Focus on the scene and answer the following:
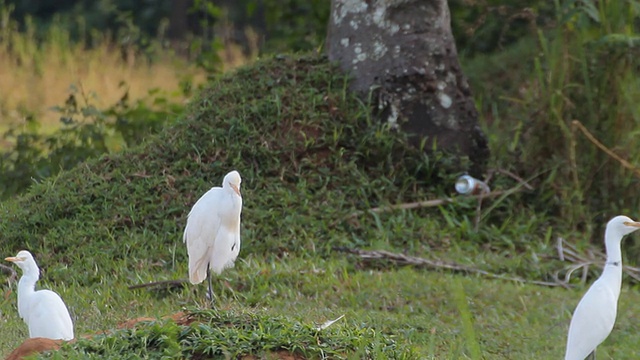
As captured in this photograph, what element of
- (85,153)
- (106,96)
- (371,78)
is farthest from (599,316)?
(106,96)

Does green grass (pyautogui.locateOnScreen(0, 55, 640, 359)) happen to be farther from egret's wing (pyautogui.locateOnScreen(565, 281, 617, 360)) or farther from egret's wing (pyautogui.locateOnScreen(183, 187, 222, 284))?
egret's wing (pyautogui.locateOnScreen(565, 281, 617, 360))

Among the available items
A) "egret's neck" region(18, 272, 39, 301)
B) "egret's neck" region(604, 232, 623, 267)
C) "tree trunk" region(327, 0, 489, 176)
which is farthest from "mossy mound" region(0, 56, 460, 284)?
"egret's neck" region(604, 232, 623, 267)

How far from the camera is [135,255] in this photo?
688 centimetres

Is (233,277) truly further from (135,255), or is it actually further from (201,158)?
(201,158)

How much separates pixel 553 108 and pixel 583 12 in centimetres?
74

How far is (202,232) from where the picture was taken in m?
5.72

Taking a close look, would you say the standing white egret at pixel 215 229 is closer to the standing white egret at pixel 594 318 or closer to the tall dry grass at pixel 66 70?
the standing white egret at pixel 594 318

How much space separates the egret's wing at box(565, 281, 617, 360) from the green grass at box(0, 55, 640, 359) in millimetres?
680

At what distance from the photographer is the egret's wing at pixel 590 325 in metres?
4.90

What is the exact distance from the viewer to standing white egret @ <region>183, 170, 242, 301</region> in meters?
5.60

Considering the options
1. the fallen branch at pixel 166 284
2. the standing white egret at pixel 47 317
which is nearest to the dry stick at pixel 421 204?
the fallen branch at pixel 166 284

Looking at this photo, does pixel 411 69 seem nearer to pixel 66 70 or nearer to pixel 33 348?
pixel 33 348

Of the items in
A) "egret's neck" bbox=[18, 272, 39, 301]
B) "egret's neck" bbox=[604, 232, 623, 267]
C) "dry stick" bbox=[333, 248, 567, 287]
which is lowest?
"dry stick" bbox=[333, 248, 567, 287]

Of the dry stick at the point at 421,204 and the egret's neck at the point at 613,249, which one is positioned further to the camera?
the dry stick at the point at 421,204
